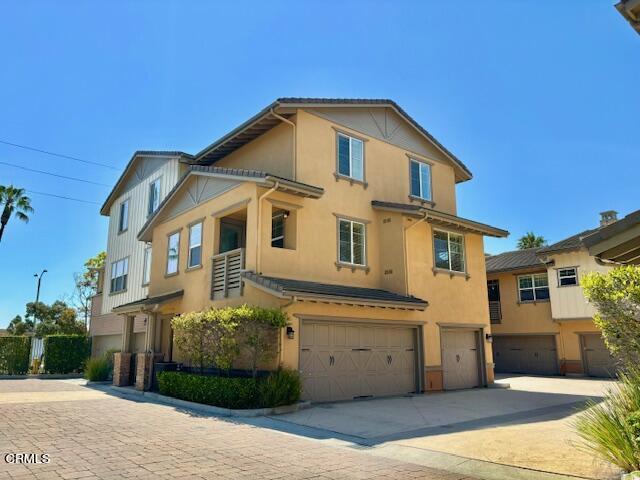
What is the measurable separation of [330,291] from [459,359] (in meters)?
7.43

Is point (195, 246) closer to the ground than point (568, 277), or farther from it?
farther from it

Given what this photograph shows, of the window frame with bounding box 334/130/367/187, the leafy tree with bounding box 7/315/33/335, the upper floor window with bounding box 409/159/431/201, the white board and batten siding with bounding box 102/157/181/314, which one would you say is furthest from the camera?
the leafy tree with bounding box 7/315/33/335

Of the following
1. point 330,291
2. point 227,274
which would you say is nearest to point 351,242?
point 330,291

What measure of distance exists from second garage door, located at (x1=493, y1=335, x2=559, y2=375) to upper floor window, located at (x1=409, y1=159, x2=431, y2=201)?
11518 mm

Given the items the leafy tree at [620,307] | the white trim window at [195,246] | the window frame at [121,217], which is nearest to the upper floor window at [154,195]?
the window frame at [121,217]

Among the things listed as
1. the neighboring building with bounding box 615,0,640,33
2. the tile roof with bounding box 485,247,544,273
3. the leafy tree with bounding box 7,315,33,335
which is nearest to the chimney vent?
the tile roof with bounding box 485,247,544,273

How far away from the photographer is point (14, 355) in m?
24.9

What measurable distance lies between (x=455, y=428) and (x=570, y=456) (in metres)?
2.97

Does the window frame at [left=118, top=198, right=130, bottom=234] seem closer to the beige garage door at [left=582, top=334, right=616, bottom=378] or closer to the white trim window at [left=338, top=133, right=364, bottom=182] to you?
the white trim window at [left=338, top=133, right=364, bottom=182]

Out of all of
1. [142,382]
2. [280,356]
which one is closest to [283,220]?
[280,356]

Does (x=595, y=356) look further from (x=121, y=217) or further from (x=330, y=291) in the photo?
(x=121, y=217)

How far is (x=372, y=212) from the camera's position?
58.8 feet

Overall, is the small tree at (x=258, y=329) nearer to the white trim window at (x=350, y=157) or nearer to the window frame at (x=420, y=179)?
the white trim window at (x=350, y=157)

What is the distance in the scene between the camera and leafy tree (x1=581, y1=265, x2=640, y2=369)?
845 cm
